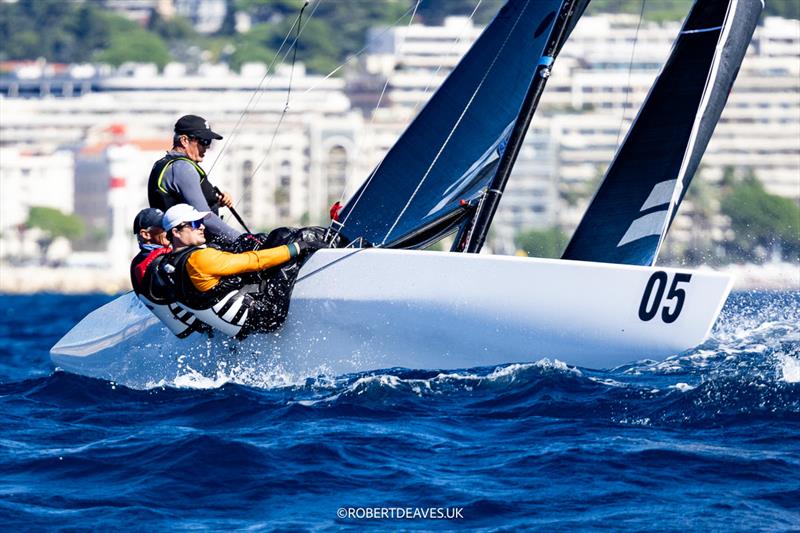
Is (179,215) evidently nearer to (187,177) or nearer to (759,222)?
(187,177)

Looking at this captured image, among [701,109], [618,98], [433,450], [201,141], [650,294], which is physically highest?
[618,98]

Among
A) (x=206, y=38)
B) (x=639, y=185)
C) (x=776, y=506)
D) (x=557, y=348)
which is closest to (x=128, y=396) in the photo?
(x=557, y=348)

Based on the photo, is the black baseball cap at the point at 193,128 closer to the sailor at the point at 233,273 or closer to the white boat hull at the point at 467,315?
the sailor at the point at 233,273

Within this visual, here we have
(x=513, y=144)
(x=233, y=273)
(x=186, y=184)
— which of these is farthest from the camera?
(x=513, y=144)

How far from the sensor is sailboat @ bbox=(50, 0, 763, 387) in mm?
7008

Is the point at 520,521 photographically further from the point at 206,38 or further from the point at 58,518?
the point at 206,38

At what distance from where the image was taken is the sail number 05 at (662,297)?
22.6 feet

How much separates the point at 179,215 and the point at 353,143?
5870cm

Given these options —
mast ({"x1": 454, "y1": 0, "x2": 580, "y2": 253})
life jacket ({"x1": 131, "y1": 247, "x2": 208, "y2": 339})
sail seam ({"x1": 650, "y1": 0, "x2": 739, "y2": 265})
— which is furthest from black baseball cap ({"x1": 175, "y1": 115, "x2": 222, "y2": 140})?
sail seam ({"x1": 650, "y1": 0, "x2": 739, "y2": 265})

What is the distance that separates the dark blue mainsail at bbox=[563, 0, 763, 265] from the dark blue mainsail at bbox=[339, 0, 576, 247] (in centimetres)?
81

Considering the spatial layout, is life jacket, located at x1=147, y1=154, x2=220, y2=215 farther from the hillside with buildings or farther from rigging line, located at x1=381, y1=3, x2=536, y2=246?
the hillside with buildings

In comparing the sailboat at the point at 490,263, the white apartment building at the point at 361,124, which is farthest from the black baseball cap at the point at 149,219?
the white apartment building at the point at 361,124

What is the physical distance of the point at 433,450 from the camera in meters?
6.09

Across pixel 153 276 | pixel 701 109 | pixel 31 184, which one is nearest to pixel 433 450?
pixel 153 276
